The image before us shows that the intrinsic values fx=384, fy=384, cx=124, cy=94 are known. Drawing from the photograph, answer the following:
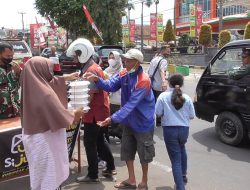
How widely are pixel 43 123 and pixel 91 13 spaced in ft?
87.5

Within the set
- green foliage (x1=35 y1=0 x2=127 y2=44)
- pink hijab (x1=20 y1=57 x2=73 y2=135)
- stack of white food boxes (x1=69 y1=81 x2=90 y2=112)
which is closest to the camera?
pink hijab (x1=20 y1=57 x2=73 y2=135)

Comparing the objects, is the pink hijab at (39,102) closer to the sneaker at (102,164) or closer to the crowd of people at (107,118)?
the crowd of people at (107,118)

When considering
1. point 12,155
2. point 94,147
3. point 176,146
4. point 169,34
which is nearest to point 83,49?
point 94,147

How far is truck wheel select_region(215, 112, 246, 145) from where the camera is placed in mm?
6434

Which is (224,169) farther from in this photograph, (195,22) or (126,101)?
(195,22)

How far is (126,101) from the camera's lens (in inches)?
180

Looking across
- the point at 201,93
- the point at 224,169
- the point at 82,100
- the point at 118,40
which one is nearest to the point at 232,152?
the point at 224,169

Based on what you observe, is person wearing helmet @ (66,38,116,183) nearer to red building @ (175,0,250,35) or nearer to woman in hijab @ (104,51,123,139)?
woman in hijab @ (104,51,123,139)

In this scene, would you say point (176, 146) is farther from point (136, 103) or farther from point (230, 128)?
point (230, 128)

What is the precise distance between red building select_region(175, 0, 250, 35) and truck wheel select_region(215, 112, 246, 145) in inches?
1524

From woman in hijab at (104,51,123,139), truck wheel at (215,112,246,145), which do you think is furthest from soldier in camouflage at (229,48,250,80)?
woman in hijab at (104,51,123,139)

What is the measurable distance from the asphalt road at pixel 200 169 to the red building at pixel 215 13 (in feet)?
128

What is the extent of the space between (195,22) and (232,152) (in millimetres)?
31348

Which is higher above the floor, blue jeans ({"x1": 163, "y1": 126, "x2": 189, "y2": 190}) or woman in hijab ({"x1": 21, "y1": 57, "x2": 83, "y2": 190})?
woman in hijab ({"x1": 21, "y1": 57, "x2": 83, "y2": 190})
